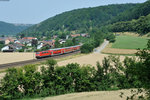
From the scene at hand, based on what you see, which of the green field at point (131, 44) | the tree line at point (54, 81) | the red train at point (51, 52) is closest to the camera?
the tree line at point (54, 81)

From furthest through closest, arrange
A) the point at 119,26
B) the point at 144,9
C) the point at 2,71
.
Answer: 1. the point at 144,9
2. the point at 119,26
3. the point at 2,71

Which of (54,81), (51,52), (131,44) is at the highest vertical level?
(54,81)

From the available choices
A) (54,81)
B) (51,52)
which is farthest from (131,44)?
(54,81)

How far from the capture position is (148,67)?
662 centimetres

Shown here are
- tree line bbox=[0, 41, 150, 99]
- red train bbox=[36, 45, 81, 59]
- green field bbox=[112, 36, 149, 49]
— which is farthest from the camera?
green field bbox=[112, 36, 149, 49]

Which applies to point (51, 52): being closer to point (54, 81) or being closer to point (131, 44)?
point (54, 81)

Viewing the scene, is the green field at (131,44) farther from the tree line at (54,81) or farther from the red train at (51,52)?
the tree line at (54,81)

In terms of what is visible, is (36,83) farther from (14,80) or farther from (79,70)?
(79,70)

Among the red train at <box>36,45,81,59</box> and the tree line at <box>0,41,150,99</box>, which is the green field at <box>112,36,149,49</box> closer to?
the red train at <box>36,45,81,59</box>

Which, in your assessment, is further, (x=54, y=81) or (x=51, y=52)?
(x=51, y=52)

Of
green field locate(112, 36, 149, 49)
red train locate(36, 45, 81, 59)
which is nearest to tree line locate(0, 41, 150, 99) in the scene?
red train locate(36, 45, 81, 59)

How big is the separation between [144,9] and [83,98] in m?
153

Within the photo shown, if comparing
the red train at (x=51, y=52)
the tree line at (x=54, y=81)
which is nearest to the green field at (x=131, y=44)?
the red train at (x=51, y=52)

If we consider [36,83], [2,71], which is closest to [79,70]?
[36,83]
